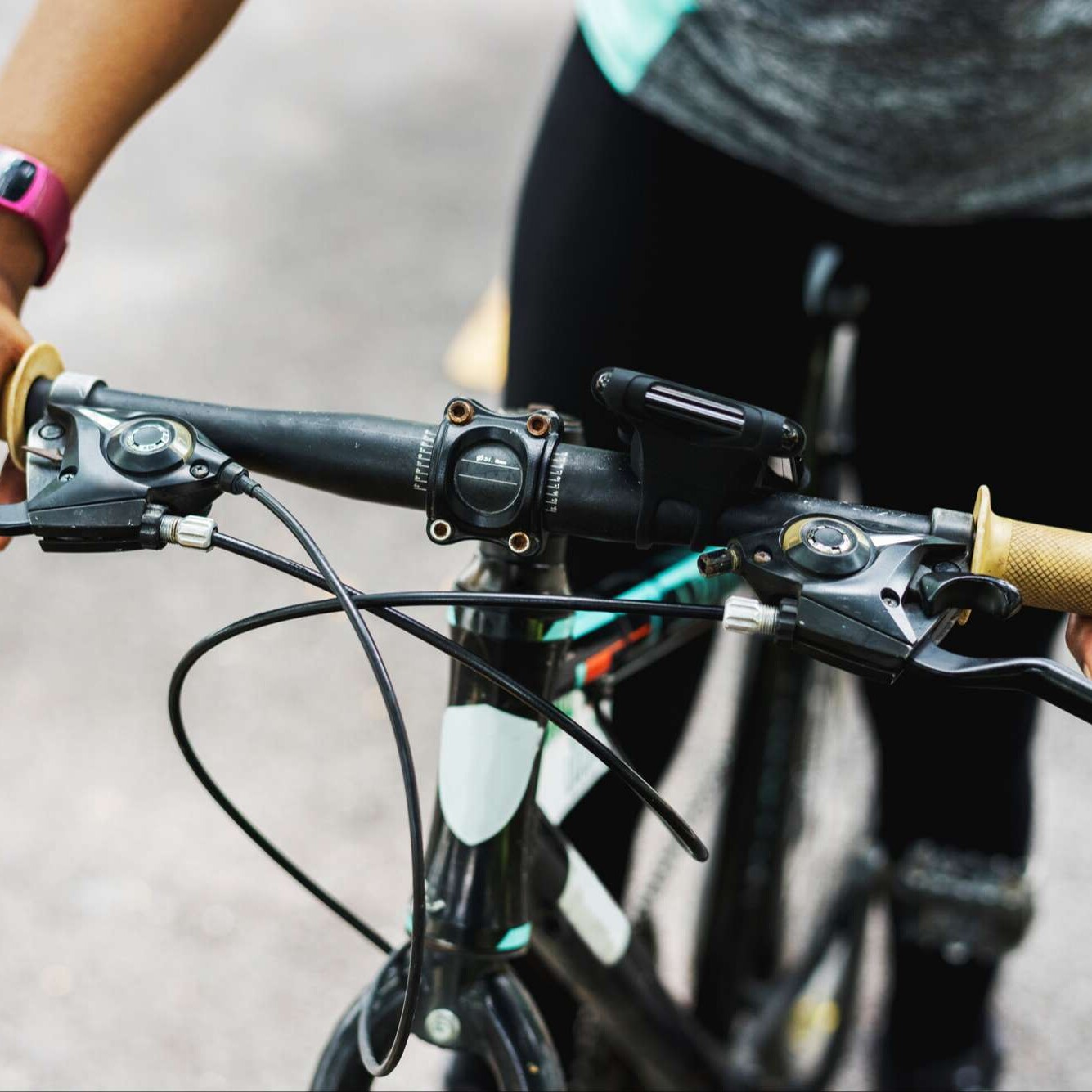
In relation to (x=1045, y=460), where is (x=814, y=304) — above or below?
above

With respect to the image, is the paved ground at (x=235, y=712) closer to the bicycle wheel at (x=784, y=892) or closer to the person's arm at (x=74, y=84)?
the bicycle wheel at (x=784, y=892)

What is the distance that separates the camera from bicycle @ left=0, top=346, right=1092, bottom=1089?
72 cm

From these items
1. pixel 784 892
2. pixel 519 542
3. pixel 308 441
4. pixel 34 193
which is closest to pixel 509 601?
pixel 519 542

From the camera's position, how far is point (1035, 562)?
742 mm

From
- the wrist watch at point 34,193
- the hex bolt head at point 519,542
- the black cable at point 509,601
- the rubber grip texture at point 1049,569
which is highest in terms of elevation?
the wrist watch at point 34,193

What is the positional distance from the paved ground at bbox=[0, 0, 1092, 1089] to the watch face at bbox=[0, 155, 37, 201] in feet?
3.12

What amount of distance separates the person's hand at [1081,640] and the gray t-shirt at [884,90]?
628 millimetres

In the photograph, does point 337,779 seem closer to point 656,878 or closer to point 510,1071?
point 656,878

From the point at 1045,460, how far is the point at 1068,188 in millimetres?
291

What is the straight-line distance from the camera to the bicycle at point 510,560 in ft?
2.38

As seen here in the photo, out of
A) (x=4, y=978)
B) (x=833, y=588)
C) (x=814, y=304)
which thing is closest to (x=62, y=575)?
(x=4, y=978)

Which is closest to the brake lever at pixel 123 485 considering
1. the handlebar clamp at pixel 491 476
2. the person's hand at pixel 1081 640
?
the handlebar clamp at pixel 491 476

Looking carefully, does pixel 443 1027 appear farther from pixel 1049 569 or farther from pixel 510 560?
pixel 1049 569

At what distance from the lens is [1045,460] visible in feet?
4.77
